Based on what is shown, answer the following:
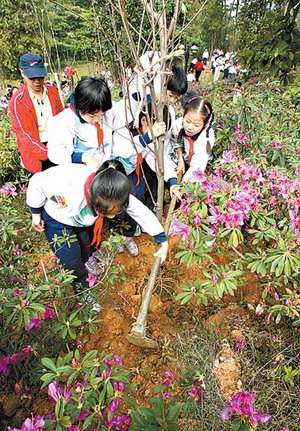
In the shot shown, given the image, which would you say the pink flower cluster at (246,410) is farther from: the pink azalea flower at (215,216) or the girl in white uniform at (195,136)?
the girl in white uniform at (195,136)

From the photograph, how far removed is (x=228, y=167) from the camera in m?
1.53

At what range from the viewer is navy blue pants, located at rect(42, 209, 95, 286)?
70.6 inches

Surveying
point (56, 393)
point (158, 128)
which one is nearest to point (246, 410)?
point (56, 393)

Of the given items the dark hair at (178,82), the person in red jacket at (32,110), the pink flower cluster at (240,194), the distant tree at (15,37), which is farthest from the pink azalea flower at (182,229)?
the distant tree at (15,37)

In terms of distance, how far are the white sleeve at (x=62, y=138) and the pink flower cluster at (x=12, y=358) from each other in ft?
3.52

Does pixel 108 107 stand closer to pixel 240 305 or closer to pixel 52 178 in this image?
pixel 52 178

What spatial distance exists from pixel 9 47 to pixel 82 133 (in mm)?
17808

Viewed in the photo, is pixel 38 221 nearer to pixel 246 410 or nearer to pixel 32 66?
pixel 32 66

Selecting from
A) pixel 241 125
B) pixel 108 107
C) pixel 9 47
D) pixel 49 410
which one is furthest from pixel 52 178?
pixel 9 47

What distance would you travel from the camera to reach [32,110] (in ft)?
7.07

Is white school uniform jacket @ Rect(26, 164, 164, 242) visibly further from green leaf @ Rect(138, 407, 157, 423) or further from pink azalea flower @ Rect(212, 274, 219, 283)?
green leaf @ Rect(138, 407, 157, 423)

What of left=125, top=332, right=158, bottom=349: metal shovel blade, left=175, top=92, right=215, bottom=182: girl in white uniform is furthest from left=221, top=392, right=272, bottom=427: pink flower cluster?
left=175, top=92, right=215, bottom=182: girl in white uniform

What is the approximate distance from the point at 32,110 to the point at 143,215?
4.01 ft

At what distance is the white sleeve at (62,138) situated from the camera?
1.85m
